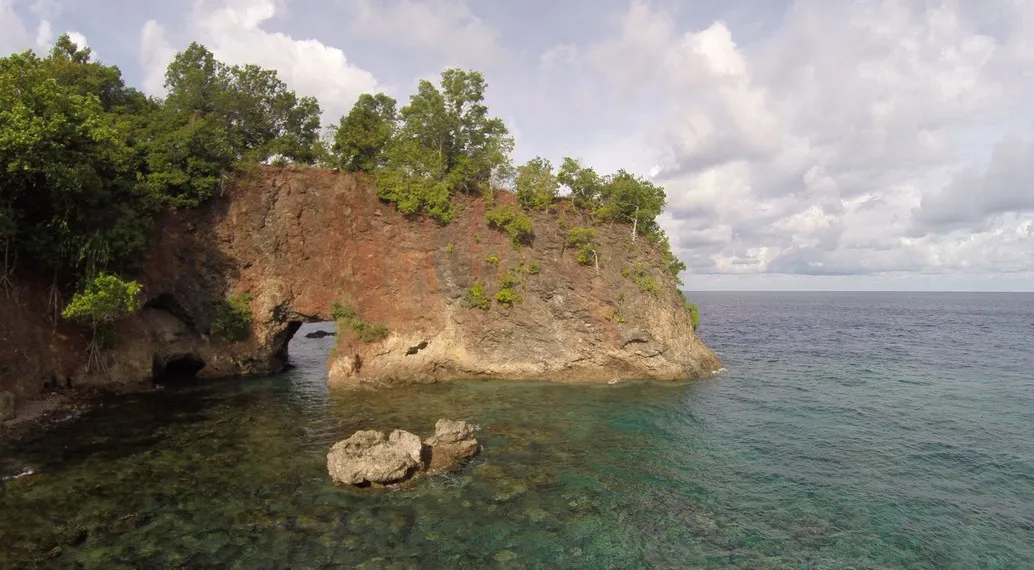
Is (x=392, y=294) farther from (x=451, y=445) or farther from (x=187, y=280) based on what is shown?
(x=451, y=445)

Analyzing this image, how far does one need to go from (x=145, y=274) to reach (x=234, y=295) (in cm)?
489

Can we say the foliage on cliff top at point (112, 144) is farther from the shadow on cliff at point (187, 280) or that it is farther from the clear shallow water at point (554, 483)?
the clear shallow water at point (554, 483)

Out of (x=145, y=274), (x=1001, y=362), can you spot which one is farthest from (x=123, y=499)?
(x=1001, y=362)

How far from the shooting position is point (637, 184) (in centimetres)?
3728

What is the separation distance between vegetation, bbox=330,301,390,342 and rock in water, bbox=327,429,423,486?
1464 cm

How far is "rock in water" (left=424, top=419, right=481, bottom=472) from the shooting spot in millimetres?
18953

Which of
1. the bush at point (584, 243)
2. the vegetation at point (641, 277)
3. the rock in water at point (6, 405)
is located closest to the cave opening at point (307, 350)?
the rock in water at point (6, 405)

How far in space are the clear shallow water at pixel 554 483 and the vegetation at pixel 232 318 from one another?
4.02 m

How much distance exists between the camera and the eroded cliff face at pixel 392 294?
32.6 meters

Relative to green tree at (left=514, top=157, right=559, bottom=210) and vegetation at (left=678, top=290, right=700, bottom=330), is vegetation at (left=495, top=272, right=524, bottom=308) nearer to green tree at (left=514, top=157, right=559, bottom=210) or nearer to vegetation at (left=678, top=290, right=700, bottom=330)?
green tree at (left=514, top=157, right=559, bottom=210)

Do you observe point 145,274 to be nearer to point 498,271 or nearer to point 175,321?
point 175,321

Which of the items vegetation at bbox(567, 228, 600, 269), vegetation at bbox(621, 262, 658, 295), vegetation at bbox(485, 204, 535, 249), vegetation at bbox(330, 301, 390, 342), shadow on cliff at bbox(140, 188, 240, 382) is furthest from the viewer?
vegetation at bbox(567, 228, 600, 269)

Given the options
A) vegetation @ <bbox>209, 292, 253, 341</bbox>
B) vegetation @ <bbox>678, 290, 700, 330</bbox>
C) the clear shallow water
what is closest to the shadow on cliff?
vegetation @ <bbox>209, 292, 253, 341</bbox>

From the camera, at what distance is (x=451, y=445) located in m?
19.5
